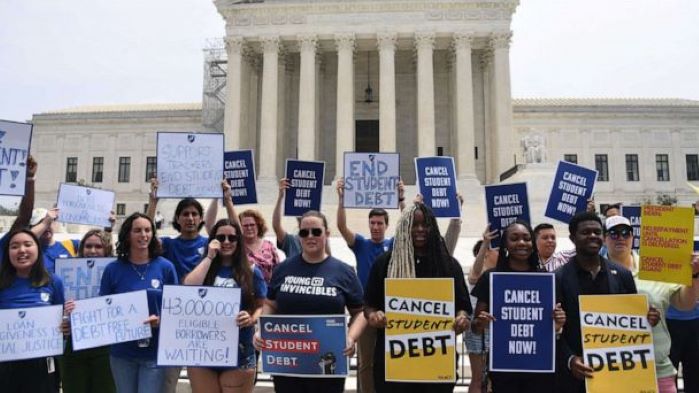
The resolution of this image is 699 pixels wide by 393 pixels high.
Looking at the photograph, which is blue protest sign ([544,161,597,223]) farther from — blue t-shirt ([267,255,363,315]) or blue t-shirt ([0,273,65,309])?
blue t-shirt ([0,273,65,309])

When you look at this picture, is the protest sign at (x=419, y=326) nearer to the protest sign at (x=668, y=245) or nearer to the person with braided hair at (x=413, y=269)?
the person with braided hair at (x=413, y=269)

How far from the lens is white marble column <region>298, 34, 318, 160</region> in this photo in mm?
38688

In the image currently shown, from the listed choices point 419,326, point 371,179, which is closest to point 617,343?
point 419,326

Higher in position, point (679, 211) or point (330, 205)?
point (330, 205)

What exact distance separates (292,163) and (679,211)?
6347 millimetres

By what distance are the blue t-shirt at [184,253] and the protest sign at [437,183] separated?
13.5ft

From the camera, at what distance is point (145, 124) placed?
52438 mm

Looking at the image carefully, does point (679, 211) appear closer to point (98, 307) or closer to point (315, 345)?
point (315, 345)

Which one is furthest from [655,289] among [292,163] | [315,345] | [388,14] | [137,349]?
[388,14]

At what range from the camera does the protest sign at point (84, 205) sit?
8211 millimetres

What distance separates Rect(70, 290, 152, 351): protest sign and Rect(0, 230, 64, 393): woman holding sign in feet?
1.07

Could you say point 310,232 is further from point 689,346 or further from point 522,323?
point 689,346

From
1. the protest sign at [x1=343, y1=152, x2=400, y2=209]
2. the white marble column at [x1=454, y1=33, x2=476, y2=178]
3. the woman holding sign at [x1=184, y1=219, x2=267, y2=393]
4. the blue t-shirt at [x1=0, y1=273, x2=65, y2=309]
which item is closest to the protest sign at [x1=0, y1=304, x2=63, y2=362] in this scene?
the blue t-shirt at [x1=0, y1=273, x2=65, y2=309]

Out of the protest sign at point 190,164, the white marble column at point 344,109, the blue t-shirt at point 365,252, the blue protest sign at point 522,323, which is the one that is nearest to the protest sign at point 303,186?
the protest sign at point 190,164
